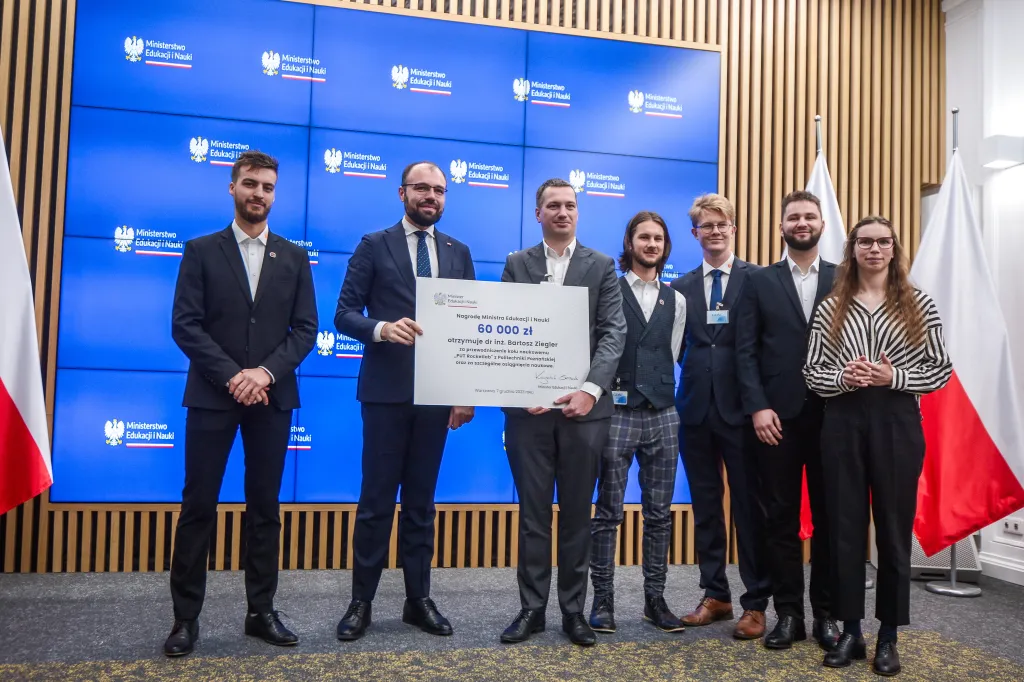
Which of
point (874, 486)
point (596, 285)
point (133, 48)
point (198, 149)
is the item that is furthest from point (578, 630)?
point (133, 48)

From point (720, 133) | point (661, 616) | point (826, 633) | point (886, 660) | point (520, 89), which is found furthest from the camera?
point (720, 133)

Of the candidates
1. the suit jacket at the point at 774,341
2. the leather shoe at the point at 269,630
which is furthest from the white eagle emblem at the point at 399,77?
the leather shoe at the point at 269,630

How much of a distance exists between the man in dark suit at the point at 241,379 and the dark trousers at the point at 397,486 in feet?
1.01

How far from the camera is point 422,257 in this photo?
3.08 metres

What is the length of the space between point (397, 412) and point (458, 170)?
1.94 meters

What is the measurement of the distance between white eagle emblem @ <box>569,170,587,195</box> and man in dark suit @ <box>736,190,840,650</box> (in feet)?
5.70

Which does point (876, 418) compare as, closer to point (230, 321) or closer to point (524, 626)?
point (524, 626)

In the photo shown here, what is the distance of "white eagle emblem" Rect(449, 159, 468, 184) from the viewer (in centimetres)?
447

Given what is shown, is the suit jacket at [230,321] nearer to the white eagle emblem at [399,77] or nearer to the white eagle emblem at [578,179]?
the white eagle emblem at [399,77]

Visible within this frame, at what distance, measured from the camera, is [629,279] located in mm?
3254

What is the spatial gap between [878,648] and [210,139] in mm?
3865

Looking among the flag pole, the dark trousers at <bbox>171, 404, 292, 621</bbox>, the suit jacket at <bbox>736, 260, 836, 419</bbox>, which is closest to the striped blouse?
the suit jacket at <bbox>736, 260, 836, 419</bbox>

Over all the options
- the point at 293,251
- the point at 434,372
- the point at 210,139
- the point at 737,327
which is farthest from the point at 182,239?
the point at 737,327

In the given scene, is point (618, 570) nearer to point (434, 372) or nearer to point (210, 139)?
point (434, 372)
